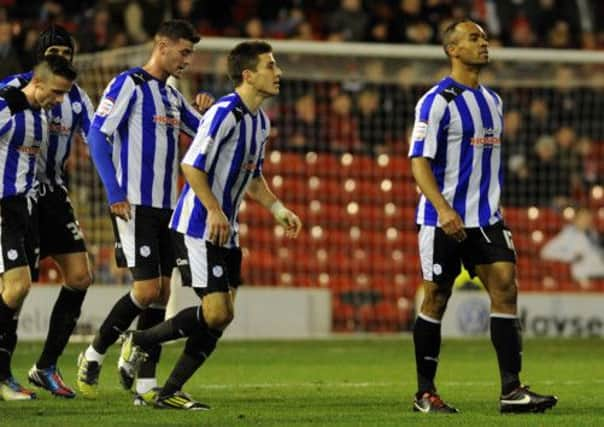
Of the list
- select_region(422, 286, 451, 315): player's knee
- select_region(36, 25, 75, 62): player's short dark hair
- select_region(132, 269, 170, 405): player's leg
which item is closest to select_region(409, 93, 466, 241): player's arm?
select_region(422, 286, 451, 315): player's knee

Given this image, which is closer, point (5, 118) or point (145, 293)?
point (5, 118)

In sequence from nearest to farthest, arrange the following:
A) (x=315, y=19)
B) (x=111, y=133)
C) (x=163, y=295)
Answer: (x=111, y=133)
(x=163, y=295)
(x=315, y=19)

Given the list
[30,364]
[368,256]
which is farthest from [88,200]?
[30,364]

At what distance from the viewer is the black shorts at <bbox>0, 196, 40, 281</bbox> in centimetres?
881

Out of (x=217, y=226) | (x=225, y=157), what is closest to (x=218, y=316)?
(x=217, y=226)

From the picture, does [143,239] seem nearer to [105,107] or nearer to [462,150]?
[105,107]

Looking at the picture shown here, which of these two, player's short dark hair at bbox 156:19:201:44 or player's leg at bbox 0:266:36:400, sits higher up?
player's short dark hair at bbox 156:19:201:44

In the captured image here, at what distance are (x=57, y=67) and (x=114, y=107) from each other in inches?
16.3

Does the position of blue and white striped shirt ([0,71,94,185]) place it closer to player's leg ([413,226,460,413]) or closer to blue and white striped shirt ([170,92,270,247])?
blue and white striped shirt ([170,92,270,247])

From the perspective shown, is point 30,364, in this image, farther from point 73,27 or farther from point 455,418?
point 73,27

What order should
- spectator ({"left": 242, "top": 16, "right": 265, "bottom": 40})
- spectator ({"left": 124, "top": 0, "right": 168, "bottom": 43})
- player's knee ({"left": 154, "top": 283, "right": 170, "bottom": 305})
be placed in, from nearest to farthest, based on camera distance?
player's knee ({"left": 154, "top": 283, "right": 170, "bottom": 305})
spectator ({"left": 124, "top": 0, "right": 168, "bottom": 43})
spectator ({"left": 242, "top": 16, "right": 265, "bottom": 40})

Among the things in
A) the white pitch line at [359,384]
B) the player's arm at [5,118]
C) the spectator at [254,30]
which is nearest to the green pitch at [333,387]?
the white pitch line at [359,384]

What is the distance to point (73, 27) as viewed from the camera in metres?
18.7

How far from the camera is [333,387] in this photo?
32.6 feet
